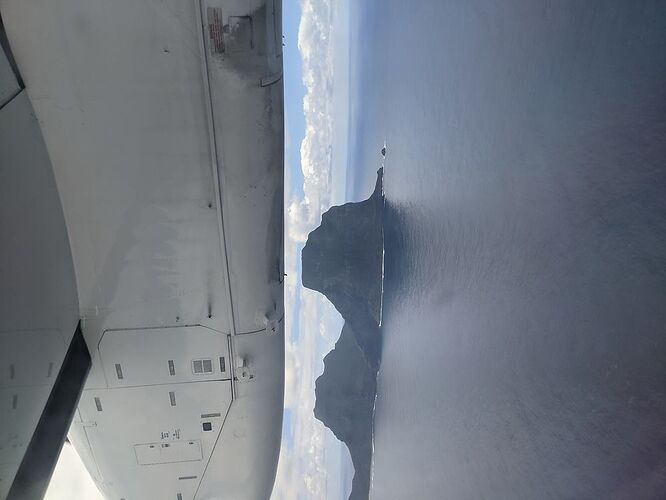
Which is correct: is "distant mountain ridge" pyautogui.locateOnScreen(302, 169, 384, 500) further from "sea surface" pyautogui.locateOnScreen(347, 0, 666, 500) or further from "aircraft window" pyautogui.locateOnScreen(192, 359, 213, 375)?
"aircraft window" pyautogui.locateOnScreen(192, 359, 213, 375)

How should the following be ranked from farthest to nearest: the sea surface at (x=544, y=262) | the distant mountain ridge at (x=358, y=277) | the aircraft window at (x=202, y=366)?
the distant mountain ridge at (x=358, y=277) < the aircraft window at (x=202, y=366) < the sea surface at (x=544, y=262)

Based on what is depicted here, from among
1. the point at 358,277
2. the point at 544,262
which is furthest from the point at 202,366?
the point at 358,277

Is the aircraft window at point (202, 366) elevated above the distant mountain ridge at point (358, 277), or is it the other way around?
the distant mountain ridge at point (358, 277)

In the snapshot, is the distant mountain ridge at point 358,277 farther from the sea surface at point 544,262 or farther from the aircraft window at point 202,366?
the aircraft window at point 202,366

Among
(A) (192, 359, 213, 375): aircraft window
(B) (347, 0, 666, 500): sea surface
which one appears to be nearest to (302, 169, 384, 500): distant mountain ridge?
(B) (347, 0, 666, 500): sea surface

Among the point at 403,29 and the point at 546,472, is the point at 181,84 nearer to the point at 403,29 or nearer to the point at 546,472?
the point at 546,472

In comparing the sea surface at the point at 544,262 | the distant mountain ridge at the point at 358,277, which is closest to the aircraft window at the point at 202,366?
the sea surface at the point at 544,262

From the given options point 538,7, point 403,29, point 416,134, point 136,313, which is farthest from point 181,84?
point 403,29
